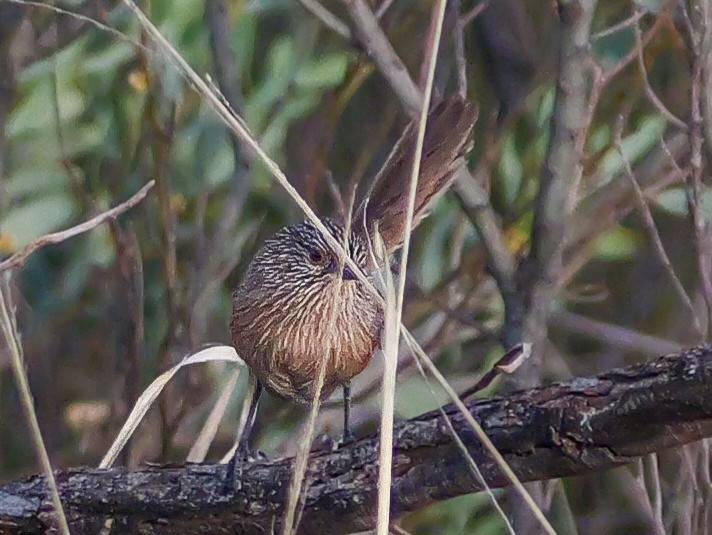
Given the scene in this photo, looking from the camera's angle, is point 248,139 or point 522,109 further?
point 522,109

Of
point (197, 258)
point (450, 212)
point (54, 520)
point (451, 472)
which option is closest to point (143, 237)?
point (197, 258)

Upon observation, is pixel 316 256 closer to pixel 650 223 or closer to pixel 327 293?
pixel 327 293

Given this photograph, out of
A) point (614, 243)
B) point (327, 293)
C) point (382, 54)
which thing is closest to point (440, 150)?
point (382, 54)

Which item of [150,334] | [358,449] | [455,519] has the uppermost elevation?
[150,334]

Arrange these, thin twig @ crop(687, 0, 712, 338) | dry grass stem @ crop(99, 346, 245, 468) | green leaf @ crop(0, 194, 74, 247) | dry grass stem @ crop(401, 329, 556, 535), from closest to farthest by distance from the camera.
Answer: dry grass stem @ crop(401, 329, 556, 535)
dry grass stem @ crop(99, 346, 245, 468)
thin twig @ crop(687, 0, 712, 338)
green leaf @ crop(0, 194, 74, 247)

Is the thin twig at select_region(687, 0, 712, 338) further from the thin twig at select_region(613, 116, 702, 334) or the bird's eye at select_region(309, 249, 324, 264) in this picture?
the bird's eye at select_region(309, 249, 324, 264)

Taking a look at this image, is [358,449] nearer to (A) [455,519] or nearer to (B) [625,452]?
(B) [625,452]

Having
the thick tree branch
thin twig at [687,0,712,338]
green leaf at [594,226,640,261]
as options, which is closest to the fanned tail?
thin twig at [687,0,712,338]

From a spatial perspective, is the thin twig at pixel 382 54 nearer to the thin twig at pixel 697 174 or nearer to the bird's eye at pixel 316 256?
the bird's eye at pixel 316 256
